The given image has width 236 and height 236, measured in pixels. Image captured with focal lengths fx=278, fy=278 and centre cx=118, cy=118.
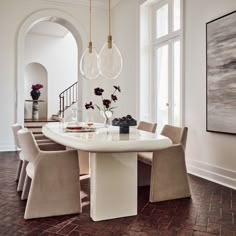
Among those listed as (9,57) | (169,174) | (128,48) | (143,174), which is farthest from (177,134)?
(9,57)

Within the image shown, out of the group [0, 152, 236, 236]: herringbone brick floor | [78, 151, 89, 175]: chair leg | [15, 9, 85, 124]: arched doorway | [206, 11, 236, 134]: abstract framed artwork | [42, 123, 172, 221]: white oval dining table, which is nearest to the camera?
[0, 152, 236, 236]: herringbone brick floor

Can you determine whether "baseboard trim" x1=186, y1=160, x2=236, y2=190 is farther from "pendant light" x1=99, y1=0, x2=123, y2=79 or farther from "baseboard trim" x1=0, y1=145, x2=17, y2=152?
"baseboard trim" x1=0, y1=145, x2=17, y2=152

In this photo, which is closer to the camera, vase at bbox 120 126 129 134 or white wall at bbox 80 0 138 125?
vase at bbox 120 126 129 134

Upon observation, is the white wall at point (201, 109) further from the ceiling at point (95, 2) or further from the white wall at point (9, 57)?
the white wall at point (9, 57)

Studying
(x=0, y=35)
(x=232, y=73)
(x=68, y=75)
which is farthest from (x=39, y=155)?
(x=68, y=75)

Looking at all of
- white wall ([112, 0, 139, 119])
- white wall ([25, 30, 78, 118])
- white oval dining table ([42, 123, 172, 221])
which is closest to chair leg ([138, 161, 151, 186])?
white oval dining table ([42, 123, 172, 221])

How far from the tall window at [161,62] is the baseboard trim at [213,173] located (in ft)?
2.66

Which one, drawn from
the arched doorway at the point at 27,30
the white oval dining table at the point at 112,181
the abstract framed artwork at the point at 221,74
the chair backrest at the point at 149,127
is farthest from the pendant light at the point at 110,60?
the arched doorway at the point at 27,30

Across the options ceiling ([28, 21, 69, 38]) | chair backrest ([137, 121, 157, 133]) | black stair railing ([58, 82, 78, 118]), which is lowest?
chair backrest ([137, 121, 157, 133])

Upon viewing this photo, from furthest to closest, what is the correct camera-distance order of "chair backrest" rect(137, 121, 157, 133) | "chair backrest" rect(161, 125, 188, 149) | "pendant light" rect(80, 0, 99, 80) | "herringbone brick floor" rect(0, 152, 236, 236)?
"pendant light" rect(80, 0, 99, 80)
"chair backrest" rect(137, 121, 157, 133)
"chair backrest" rect(161, 125, 188, 149)
"herringbone brick floor" rect(0, 152, 236, 236)

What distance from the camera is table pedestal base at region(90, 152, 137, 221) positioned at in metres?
2.57

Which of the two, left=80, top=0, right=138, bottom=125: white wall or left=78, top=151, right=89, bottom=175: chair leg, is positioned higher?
left=80, top=0, right=138, bottom=125: white wall

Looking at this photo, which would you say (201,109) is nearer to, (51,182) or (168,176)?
(168,176)

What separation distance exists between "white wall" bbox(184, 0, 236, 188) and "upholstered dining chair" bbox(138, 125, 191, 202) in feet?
2.89
